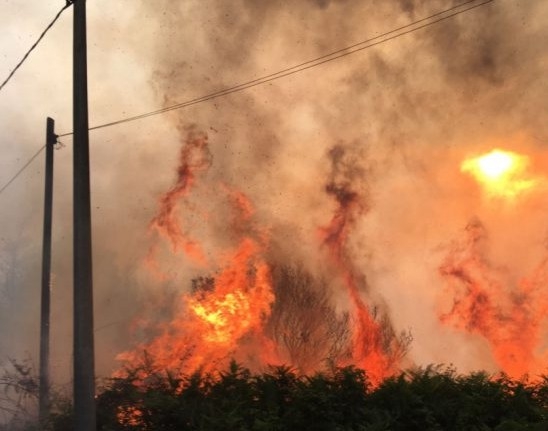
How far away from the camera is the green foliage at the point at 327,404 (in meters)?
6.07

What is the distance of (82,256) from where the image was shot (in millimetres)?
7078

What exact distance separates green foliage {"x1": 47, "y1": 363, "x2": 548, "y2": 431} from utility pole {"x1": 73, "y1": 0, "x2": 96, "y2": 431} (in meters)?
0.49

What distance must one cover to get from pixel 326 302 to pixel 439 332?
5588 mm

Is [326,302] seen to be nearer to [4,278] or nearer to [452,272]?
[452,272]

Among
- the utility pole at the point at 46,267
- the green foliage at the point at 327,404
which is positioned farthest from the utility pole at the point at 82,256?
the utility pole at the point at 46,267

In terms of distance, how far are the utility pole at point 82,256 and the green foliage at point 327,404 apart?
487 millimetres

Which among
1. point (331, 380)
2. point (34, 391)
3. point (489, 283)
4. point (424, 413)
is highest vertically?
point (489, 283)

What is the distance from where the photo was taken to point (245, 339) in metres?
23.3

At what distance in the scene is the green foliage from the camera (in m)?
6.07

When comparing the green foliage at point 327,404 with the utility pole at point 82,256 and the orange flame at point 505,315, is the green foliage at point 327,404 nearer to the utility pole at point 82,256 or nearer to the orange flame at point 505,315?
the utility pole at point 82,256

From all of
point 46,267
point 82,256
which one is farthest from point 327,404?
point 46,267

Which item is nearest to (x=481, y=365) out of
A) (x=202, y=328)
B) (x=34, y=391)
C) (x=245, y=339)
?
(x=245, y=339)

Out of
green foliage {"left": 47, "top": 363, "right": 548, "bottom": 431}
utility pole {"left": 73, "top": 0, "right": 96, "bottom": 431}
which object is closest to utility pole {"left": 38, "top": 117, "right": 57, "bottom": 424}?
utility pole {"left": 73, "top": 0, "right": 96, "bottom": 431}

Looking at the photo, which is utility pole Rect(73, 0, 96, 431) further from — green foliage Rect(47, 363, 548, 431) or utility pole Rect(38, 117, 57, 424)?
utility pole Rect(38, 117, 57, 424)
